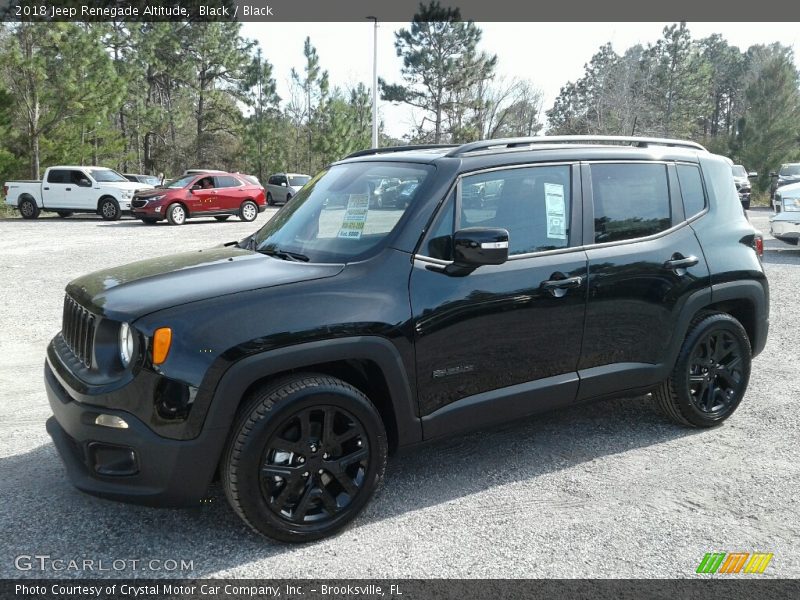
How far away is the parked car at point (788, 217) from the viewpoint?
1283cm

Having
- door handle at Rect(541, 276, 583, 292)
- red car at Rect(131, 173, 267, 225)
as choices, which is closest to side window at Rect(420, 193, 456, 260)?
door handle at Rect(541, 276, 583, 292)

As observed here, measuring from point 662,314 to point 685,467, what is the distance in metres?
0.92

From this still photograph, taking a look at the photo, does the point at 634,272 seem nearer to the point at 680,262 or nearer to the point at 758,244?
the point at 680,262

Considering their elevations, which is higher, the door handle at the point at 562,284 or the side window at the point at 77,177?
the side window at the point at 77,177

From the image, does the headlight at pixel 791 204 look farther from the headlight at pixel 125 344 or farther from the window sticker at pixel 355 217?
the headlight at pixel 125 344

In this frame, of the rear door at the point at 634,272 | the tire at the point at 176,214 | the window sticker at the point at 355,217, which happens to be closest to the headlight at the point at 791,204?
the rear door at the point at 634,272

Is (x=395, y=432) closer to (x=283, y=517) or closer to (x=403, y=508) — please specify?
(x=403, y=508)

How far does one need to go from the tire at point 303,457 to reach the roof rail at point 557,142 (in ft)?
5.04

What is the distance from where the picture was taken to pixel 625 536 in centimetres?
327

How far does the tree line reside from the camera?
2745 cm

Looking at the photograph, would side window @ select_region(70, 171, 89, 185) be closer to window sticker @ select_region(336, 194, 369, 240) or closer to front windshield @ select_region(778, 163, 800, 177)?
window sticker @ select_region(336, 194, 369, 240)

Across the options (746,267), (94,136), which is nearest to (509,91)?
(94,136)

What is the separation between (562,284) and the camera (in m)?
3.84

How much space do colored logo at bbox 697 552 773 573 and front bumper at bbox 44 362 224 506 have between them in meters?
2.21
